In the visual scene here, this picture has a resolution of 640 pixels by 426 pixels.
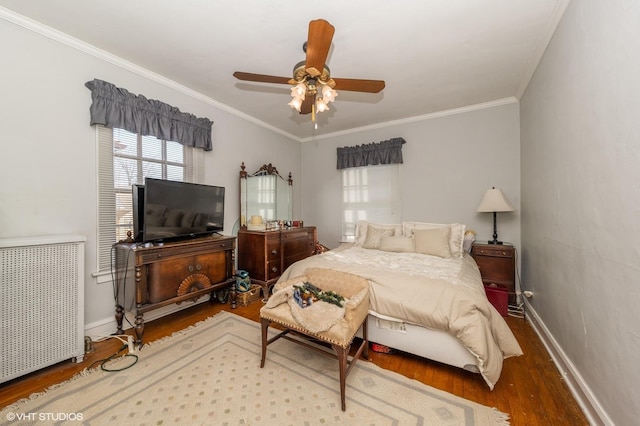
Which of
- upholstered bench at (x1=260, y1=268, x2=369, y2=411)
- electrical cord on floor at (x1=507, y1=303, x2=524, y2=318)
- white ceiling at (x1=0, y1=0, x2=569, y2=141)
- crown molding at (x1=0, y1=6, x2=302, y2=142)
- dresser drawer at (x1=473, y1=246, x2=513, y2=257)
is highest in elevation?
white ceiling at (x1=0, y1=0, x2=569, y2=141)

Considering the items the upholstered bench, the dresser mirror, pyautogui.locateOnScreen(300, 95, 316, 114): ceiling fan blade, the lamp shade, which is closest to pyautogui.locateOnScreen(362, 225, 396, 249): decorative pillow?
the lamp shade

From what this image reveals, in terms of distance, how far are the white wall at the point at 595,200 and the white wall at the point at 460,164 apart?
1.19 meters

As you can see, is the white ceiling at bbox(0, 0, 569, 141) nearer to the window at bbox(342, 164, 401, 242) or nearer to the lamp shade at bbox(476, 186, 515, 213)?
the lamp shade at bbox(476, 186, 515, 213)

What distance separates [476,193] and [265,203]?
127 inches

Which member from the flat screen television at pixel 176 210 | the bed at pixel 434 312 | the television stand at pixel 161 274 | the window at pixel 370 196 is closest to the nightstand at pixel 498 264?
the bed at pixel 434 312

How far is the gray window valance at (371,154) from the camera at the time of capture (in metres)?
3.94

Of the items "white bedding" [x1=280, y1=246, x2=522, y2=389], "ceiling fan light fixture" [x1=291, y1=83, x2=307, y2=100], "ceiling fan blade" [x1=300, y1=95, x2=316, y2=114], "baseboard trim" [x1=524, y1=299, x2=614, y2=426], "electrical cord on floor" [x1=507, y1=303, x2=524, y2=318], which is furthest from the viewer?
"electrical cord on floor" [x1=507, y1=303, x2=524, y2=318]

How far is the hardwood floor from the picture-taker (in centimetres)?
142

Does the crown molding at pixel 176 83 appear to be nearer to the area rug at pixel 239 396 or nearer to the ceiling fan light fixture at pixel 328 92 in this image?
the ceiling fan light fixture at pixel 328 92

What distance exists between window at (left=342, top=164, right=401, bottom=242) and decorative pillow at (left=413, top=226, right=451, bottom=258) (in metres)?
1.01

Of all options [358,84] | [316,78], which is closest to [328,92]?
[316,78]

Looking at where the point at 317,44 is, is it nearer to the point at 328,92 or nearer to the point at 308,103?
the point at 328,92

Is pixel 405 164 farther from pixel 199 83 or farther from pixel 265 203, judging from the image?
pixel 199 83

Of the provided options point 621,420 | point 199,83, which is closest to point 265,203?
point 199,83
